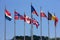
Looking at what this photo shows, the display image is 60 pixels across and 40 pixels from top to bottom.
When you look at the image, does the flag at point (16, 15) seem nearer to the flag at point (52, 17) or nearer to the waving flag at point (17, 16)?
the waving flag at point (17, 16)

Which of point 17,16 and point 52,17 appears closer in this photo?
point 17,16

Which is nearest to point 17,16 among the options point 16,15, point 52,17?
point 16,15

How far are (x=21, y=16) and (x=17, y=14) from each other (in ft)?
3.41

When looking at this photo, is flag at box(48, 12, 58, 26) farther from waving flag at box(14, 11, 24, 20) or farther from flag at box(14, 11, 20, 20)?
flag at box(14, 11, 20, 20)

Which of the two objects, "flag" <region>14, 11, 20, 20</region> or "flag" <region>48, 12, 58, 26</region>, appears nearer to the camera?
"flag" <region>14, 11, 20, 20</region>

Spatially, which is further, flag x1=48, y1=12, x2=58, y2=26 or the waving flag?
flag x1=48, y1=12, x2=58, y2=26

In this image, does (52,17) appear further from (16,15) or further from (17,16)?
(16,15)

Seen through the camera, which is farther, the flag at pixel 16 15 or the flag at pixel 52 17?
the flag at pixel 52 17


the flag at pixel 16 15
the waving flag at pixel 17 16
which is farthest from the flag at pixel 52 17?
the flag at pixel 16 15

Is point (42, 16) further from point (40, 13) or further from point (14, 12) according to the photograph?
point (14, 12)

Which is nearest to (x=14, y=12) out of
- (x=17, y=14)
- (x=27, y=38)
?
(x=17, y=14)

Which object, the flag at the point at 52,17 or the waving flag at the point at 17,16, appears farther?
the flag at the point at 52,17

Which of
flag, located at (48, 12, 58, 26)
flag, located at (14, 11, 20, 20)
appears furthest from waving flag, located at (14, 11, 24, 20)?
flag, located at (48, 12, 58, 26)

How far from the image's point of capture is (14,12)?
2421 inches
